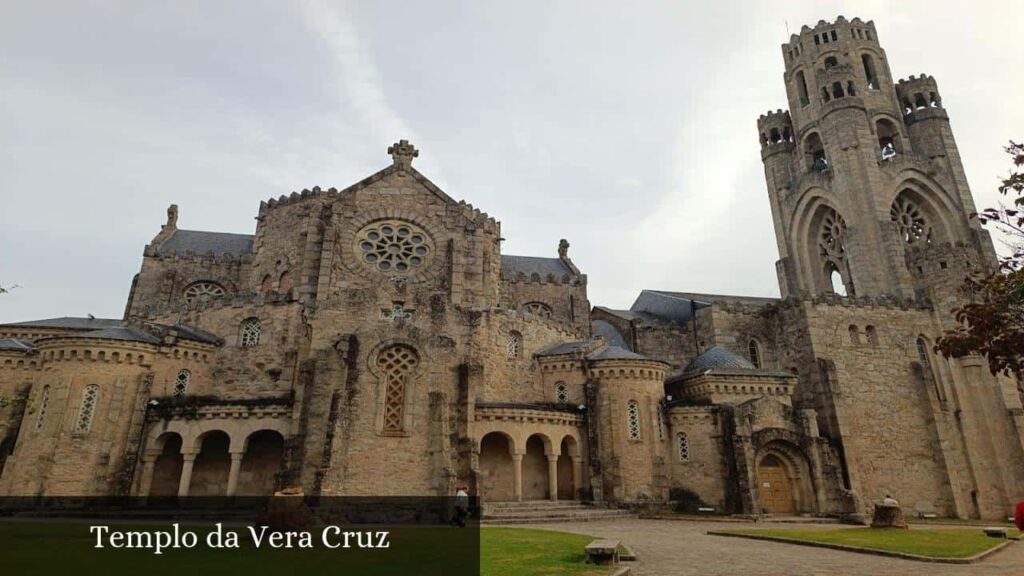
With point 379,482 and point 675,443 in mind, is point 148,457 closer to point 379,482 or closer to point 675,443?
point 379,482

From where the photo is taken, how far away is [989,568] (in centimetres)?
1189

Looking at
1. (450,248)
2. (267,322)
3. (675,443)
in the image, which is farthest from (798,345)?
(267,322)

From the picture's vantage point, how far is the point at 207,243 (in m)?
46.4

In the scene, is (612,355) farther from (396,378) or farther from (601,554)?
(601,554)

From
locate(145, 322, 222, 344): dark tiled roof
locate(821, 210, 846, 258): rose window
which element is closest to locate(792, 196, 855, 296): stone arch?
locate(821, 210, 846, 258): rose window

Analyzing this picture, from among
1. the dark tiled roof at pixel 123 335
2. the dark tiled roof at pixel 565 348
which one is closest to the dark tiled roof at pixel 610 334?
the dark tiled roof at pixel 565 348

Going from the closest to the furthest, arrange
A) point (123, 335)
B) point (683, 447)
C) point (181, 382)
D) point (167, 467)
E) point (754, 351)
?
1. point (167, 467)
2. point (123, 335)
3. point (181, 382)
4. point (683, 447)
5. point (754, 351)

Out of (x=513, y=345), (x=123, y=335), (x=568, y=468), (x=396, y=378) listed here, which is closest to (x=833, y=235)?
(x=513, y=345)

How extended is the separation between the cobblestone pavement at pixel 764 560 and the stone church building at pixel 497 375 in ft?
30.3

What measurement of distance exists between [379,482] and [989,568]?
17773 mm

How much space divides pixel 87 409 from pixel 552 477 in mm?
20440

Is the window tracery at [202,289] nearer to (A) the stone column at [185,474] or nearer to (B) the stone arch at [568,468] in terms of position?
(A) the stone column at [185,474]

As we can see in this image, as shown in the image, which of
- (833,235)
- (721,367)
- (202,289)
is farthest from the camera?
(833,235)

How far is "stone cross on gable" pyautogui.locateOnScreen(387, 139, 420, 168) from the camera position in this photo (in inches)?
1423
